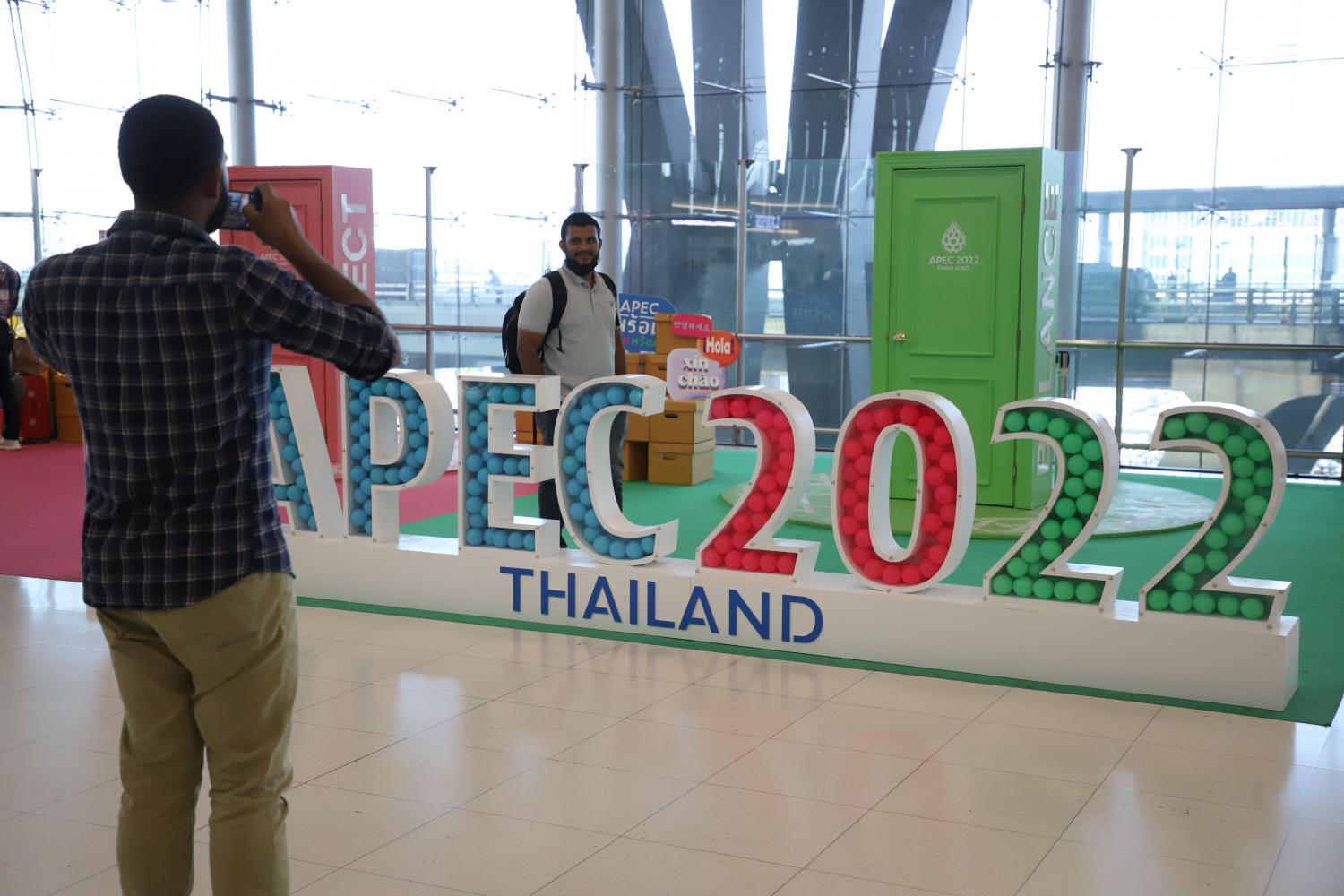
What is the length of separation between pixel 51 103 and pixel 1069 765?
1316 cm

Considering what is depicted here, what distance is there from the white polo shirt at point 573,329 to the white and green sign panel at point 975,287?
252 centimetres

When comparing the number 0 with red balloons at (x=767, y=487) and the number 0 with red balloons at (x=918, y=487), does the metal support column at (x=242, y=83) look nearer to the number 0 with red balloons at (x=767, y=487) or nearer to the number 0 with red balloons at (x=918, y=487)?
the number 0 with red balloons at (x=767, y=487)

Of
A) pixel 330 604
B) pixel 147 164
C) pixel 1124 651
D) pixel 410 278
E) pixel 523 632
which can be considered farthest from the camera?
pixel 410 278

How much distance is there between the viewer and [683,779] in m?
3.56

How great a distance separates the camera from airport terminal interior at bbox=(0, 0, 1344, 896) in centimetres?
327

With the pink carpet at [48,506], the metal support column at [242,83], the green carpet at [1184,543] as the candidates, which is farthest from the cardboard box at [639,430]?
the metal support column at [242,83]

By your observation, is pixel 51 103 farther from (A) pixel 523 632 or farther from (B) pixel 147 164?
(B) pixel 147 164

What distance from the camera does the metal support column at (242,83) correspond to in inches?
505

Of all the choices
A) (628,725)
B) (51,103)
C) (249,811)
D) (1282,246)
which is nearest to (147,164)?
(249,811)

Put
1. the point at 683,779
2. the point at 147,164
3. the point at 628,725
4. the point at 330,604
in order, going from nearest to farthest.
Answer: the point at 147,164 → the point at 683,779 → the point at 628,725 → the point at 330,604

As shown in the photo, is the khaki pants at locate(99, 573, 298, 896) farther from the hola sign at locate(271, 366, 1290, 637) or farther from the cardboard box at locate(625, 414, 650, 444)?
the cardboard box at locate(625, 414, 650, 444)

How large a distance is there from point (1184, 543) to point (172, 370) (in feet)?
19.4

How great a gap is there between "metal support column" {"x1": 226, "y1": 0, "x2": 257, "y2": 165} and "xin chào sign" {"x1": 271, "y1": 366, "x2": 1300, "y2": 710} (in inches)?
339

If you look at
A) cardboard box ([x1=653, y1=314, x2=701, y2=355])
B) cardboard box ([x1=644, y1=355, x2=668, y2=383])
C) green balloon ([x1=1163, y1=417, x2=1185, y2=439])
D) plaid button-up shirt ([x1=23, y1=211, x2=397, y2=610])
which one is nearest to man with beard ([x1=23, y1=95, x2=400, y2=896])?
plaid button-up shirt ([x1=23, y1=211, x2=397, y2=610])
